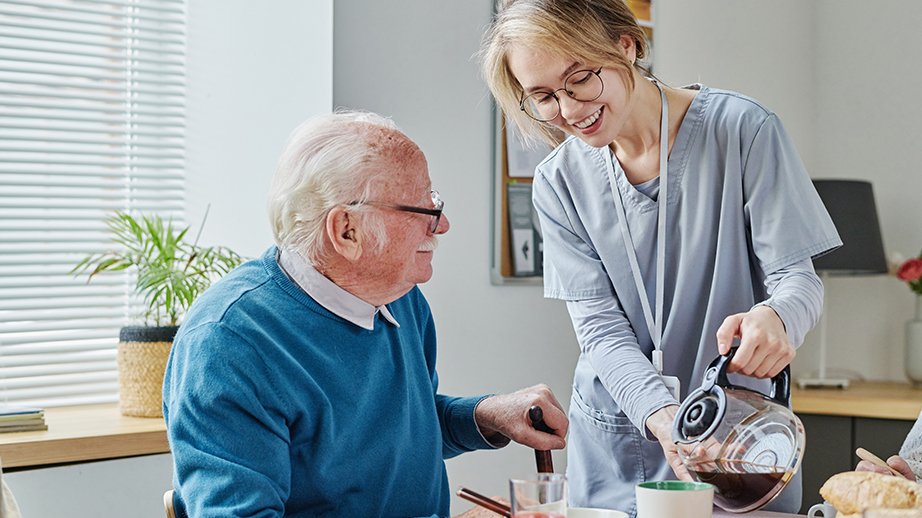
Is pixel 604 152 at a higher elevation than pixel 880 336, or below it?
higher

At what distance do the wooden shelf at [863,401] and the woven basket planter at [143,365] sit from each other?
2.14 meters

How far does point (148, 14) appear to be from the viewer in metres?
2.58

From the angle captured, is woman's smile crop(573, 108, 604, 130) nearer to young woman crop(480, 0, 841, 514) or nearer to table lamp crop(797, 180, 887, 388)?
young woman crop(480, 0, 841, 514)

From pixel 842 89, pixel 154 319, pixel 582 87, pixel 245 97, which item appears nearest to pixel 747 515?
pixel 582 87

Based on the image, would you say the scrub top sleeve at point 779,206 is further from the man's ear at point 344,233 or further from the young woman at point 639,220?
the man's ear at point 344,233

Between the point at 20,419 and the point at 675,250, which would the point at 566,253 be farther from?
the point at 20,419

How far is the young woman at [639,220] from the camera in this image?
1.31 metres

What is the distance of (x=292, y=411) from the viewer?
1.09 m

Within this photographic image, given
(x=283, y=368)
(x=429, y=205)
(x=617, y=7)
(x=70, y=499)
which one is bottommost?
(x=70, y=499)

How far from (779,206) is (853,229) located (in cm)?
192

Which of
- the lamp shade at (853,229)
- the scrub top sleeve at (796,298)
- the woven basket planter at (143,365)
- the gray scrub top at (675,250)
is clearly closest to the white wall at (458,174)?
the woven basket planter at (143,365)

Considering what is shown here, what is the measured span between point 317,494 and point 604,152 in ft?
2.75

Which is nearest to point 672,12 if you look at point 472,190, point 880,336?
point 472,190

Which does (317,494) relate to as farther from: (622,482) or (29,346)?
(29,346)
